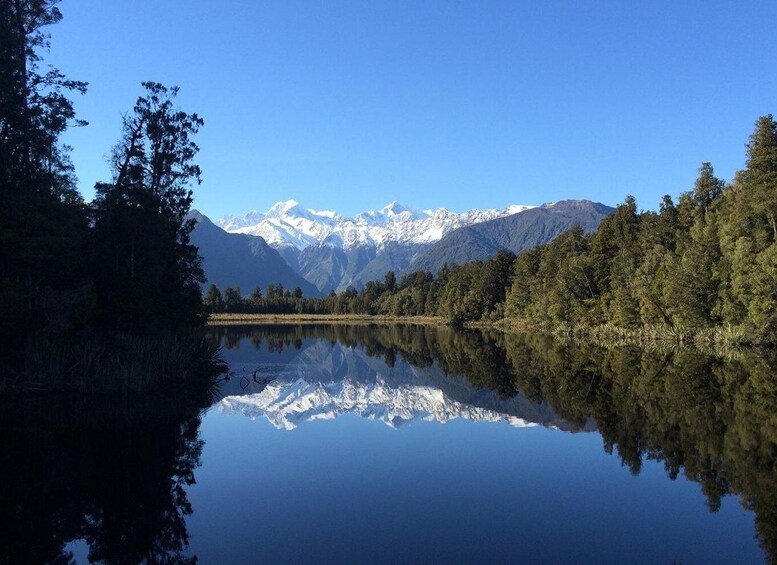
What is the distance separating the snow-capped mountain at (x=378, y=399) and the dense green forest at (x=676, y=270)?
38.7 feet

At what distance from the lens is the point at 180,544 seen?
12.1 m

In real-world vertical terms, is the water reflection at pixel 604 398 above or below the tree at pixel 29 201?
below

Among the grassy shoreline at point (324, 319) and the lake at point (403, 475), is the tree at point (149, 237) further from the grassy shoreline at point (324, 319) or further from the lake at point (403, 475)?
the grassy shoreline at point (324, 319)

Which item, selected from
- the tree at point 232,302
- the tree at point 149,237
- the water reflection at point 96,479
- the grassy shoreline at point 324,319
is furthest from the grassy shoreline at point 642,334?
the tree at point 232,302

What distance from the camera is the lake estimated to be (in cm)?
1208

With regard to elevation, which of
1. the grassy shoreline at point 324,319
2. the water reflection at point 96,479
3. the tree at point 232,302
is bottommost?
the grassy shoreline at point 324,319

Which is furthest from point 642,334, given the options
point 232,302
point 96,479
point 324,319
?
point 232,302

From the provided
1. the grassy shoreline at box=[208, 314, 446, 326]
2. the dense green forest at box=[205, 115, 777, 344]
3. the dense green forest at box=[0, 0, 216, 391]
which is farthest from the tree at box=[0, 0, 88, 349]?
the grassy shoreline at box=[208, 314, 446, 326]

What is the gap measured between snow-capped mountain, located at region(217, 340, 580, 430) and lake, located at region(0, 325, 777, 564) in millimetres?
244

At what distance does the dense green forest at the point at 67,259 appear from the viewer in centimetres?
2641

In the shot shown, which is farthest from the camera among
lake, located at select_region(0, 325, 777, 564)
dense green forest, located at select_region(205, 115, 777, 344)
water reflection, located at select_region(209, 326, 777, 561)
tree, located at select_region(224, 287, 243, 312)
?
tree, located at select_region(224, 287, 243, 312)

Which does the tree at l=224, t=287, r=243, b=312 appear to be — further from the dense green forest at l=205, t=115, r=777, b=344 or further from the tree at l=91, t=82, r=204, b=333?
the tree at l=91, t=82, r=204, b=333

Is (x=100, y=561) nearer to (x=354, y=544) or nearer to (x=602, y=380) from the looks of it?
(x=354, y=544)

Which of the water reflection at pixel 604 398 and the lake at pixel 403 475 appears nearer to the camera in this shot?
the lake at pixel 403 475
